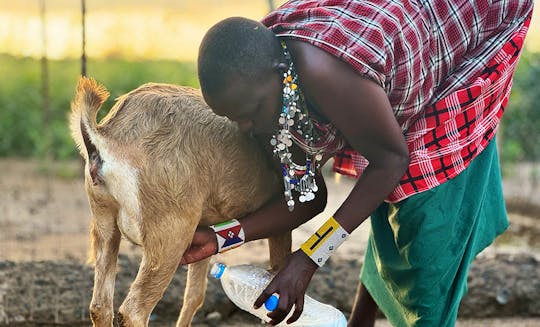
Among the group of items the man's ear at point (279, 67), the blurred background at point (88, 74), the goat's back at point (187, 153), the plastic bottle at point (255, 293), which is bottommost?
the blurred background at point (88, 74)

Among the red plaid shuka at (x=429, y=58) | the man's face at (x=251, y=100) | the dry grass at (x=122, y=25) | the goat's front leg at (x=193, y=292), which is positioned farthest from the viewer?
the dry grass at (x=122, y=25)

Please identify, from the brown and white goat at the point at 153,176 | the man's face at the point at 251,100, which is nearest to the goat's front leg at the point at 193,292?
the brown and white goat at the point at 153,176

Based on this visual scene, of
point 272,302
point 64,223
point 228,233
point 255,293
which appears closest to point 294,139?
point 228,233

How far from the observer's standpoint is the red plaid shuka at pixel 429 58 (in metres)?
2.73

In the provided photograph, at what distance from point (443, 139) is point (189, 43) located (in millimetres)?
7201

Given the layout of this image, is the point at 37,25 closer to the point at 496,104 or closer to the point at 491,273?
the point at 491,273

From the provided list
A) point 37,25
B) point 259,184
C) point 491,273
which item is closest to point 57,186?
point 37,25

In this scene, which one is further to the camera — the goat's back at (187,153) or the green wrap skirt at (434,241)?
the green wrap skirt at (434,241)

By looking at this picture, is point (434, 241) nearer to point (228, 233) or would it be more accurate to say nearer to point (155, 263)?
point (228, 233)

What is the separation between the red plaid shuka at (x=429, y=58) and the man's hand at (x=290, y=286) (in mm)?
412

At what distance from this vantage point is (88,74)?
30.1 feet

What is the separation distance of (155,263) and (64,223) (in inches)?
166

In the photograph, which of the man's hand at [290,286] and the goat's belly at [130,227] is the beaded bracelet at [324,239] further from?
the goat's belly at [130,227]

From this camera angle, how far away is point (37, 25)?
1005 cm
